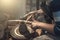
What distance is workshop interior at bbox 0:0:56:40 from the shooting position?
0.94 metres

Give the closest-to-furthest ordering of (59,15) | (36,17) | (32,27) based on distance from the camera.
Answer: (59,15), (32,27), (36,17)

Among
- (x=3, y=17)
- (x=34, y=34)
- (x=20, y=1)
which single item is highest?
(x=20, y=1)

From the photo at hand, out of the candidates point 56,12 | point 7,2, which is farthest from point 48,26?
point 7,2

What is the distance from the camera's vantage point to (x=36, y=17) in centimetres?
100

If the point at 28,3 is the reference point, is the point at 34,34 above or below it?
below

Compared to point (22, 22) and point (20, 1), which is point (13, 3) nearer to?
point (20, 1)

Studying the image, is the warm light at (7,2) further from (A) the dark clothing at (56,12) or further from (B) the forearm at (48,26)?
(A) the dark clothing at (56,12)

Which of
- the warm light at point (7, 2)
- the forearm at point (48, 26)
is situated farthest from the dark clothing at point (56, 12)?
the warm light at point (7, 2)

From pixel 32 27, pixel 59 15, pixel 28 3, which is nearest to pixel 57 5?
pixel 59 15

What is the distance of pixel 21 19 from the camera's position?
103 cm

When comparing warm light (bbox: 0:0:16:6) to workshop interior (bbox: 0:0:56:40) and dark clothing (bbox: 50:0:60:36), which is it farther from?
dark clothing (bbox: 50:0:60:36)

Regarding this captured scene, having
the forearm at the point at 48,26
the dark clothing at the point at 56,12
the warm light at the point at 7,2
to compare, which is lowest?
the forearm at the point at 48,26

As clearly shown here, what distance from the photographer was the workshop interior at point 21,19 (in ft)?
3.08

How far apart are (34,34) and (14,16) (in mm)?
215
